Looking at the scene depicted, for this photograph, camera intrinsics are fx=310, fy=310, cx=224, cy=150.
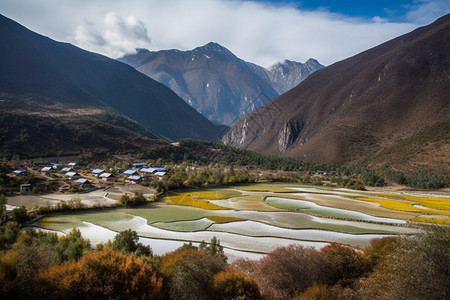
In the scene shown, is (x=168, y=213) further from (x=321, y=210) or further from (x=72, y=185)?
(x=72, y=185)

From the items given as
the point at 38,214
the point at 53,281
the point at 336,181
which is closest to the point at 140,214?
the point at 38,214

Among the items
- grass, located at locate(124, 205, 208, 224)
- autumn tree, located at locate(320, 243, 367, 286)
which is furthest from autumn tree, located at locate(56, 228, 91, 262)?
autumn tree, located at locate(320, 243, 367, 286)

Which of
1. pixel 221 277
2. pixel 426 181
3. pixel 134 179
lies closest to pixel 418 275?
pixel 221 277

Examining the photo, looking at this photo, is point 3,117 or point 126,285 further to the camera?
point 3,117

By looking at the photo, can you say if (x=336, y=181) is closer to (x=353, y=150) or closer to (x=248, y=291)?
(x=353, y=150)

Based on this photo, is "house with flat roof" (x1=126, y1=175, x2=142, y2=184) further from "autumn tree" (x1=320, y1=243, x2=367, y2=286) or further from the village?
"autumn tree" (x1=320, y1=243, x2=367, y2=286)

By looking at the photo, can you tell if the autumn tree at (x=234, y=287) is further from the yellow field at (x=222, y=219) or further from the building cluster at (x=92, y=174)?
the building cluster at (x=92, y=174)

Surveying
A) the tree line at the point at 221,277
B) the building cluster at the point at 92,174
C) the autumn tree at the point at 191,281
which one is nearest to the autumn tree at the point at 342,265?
the tree line at the point at 221,277

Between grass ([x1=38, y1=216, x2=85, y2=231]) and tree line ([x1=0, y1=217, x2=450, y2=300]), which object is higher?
tree line ([x1=0, y1=217, x2=450, y2=300])

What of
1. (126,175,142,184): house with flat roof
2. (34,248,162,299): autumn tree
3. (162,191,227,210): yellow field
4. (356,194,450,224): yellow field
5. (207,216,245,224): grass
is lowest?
(356,194,450,224): yellow field
